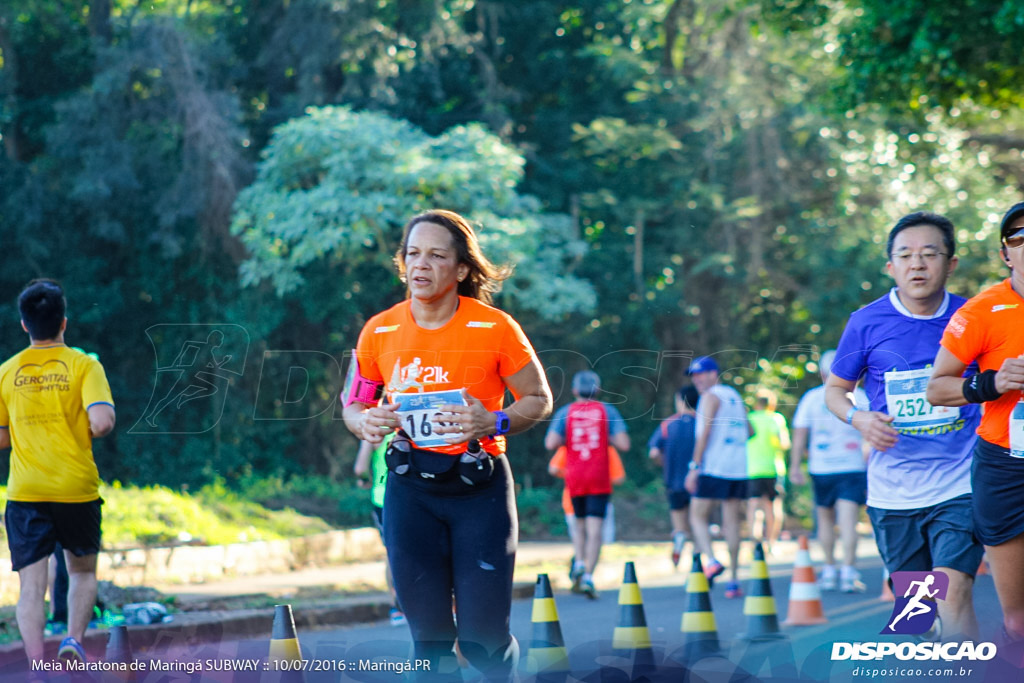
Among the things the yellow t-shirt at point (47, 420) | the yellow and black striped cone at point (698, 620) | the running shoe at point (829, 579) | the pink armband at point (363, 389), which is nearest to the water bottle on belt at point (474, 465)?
the pink armband at point (363, 389)

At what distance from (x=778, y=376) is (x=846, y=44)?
11863 mm

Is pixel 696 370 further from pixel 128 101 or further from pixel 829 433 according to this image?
pixel 128 101

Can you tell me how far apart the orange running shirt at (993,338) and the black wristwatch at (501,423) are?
68.1 inches

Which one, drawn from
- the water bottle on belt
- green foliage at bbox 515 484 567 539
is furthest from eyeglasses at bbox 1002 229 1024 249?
green foliage at bbox 515 484 567 539

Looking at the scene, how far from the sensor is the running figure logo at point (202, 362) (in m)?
22.7

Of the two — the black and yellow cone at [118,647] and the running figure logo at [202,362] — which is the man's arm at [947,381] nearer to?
the black and yellow cone at [118,647]

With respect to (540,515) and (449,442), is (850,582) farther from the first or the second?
(540,515)

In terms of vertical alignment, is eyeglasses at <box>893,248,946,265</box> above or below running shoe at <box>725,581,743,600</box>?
above

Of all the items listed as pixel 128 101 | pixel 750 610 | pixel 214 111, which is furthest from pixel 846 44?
pixel 128 101

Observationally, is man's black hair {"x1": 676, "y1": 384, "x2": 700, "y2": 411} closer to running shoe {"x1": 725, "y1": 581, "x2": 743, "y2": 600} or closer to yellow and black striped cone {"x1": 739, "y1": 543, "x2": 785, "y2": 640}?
running shoe {"x1": 725, "y1": 581, "x2": 743, "y2": 600}

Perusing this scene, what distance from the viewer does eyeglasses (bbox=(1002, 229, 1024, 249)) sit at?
184 inches

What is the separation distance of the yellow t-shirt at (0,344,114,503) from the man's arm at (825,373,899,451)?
3.69m

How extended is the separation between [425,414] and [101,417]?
2.52 m

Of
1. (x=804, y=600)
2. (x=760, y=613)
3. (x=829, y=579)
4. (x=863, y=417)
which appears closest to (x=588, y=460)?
(x=829, y=579)
